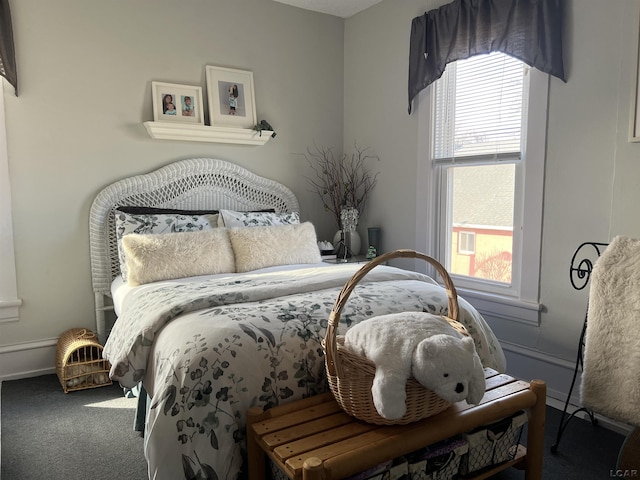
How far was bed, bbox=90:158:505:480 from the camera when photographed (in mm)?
1499

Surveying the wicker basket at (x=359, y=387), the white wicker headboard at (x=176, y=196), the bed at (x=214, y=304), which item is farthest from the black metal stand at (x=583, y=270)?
the white wicker headboard at (x=176, y=196)

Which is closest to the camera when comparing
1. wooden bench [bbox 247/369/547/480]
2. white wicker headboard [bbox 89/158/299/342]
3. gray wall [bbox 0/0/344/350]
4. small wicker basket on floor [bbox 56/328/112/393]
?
wooden bench [bbox 247/369/547/480]

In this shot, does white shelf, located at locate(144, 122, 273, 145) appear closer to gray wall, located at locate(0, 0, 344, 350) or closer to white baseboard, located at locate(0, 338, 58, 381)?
gray wall, located at locate(0, 0, 344, 350)

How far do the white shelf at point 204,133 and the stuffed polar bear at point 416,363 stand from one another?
2.28 metres

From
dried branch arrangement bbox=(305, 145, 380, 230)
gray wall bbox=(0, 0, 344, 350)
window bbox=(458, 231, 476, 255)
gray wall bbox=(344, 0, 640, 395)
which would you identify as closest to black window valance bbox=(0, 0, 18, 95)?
gray wall bbox=(0, 0, 344, 350)

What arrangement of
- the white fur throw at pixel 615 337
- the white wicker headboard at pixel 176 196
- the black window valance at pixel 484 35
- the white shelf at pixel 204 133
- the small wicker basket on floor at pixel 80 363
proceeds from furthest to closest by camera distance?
the white shelf at pixel 204 133, the white wicker headboard at pixel 176 196, the small wicker basket on floor at pixel 80 363, the black window valance at pixel 484 35, the white fur throw at pixel 615 337

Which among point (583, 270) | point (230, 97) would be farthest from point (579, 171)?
point (230, 97)

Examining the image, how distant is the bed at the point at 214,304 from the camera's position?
→ 1499mm

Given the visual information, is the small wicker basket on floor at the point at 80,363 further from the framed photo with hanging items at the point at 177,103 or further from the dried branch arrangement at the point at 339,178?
the dried branch arrangement at the point at 339,178

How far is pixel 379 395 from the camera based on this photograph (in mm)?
1332

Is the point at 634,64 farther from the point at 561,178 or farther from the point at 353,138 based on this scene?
the point at 353,138

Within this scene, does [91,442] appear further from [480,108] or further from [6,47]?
[480,108]

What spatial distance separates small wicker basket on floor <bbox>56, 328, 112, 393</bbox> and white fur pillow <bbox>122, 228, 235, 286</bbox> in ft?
1.78

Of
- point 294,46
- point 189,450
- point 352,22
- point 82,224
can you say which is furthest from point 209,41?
point 189,450
